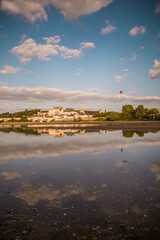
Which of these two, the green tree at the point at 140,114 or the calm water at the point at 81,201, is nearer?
the calm water at the point at 81,201

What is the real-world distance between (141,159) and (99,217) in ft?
31.4

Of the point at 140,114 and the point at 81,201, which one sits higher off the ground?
the point at 140,114

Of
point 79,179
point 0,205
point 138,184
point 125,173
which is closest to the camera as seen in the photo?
point 0,205

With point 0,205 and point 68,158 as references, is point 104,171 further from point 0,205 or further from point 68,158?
point 0,205

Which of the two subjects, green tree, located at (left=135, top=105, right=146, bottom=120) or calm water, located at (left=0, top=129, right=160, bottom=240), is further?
green tree, located at (left=135, top=105, right=146, bottom=120)

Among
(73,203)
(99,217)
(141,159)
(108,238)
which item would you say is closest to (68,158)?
(141,159)

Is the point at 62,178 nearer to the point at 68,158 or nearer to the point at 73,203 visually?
the point at 73,203

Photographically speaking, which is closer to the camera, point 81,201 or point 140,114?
point 81,201

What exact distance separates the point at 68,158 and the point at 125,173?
20.6ft

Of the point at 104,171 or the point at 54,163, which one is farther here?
the point at 54,163

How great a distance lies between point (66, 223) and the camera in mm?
6387

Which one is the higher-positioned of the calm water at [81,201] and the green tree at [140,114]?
the green tree at [140,114]

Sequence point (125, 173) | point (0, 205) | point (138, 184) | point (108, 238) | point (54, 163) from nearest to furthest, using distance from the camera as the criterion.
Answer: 1. point (108, 238)
2. point (0, 205)
3. point (138, 184)
4. point (125, 173)
5. point (54, 163)

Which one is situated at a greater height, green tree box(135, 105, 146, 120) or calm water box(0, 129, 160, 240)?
green tree box(135, 105, 146, 120)
